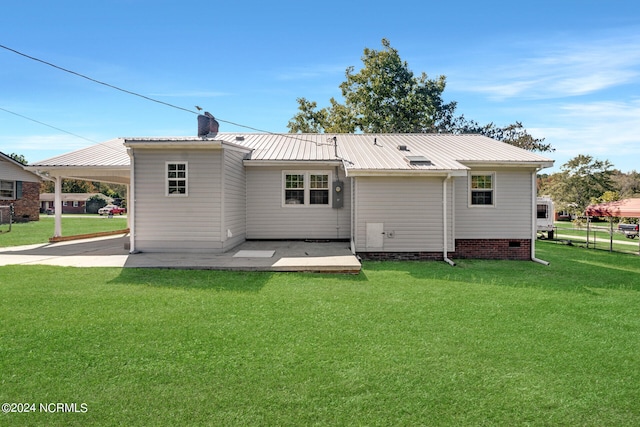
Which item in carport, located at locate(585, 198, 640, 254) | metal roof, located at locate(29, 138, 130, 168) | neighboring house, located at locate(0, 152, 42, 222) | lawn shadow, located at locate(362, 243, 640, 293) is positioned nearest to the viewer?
lawn shadow, located at locate(362, 243, 640, 293)

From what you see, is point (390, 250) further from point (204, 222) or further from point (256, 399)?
point (256, 399)

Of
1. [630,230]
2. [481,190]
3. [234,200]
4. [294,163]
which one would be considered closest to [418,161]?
[481,190]

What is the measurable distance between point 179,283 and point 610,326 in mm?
7261

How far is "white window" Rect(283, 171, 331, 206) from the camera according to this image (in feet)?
41.3

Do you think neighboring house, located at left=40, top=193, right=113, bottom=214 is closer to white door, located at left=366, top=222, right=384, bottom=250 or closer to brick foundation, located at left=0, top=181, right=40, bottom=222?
brick foundation, located at left=0, top=181, right=40, bottom=222

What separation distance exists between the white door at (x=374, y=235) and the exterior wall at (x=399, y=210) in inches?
1.7

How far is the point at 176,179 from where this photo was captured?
10.0 m

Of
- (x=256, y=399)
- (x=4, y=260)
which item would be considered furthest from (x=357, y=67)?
(x=256, y=399)

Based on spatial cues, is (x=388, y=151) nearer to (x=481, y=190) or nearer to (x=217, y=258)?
(x=481, y=190)

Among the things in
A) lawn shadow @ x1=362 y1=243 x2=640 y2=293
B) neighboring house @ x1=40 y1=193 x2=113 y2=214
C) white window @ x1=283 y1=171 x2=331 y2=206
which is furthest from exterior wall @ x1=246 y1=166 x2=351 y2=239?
neighboring house @ x1=40 y1=193 x2=113 y2=214

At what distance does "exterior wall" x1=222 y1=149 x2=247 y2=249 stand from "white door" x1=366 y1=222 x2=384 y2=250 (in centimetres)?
416

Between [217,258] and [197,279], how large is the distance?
6.11ft

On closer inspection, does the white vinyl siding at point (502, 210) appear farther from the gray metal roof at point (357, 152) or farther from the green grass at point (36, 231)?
the green grass at point (36, 231)

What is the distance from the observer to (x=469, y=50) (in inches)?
536
